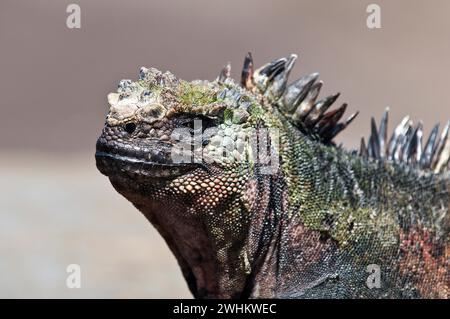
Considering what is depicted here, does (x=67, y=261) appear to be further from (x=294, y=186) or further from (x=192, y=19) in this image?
(x=192, y=19)

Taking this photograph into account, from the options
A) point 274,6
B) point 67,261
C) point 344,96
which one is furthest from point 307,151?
point 274,6

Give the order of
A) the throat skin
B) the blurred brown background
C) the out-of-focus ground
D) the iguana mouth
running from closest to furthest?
the iguana mouth, the throat skin, the out-of-focus ground, the blurred brown background

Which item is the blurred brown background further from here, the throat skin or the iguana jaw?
the iguana jaw

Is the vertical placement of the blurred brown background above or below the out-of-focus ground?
above

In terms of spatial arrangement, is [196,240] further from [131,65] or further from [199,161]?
[131,65]

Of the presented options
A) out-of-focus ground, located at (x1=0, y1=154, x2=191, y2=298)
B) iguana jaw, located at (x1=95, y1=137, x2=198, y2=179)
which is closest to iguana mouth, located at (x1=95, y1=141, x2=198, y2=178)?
iguana jaw, located at (x1=95, y1=137, x2=198, y2=179)

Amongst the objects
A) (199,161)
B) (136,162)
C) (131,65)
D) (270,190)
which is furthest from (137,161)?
(131,65)

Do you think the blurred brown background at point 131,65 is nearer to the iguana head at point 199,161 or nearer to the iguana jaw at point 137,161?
the iguana head at point 199,161
